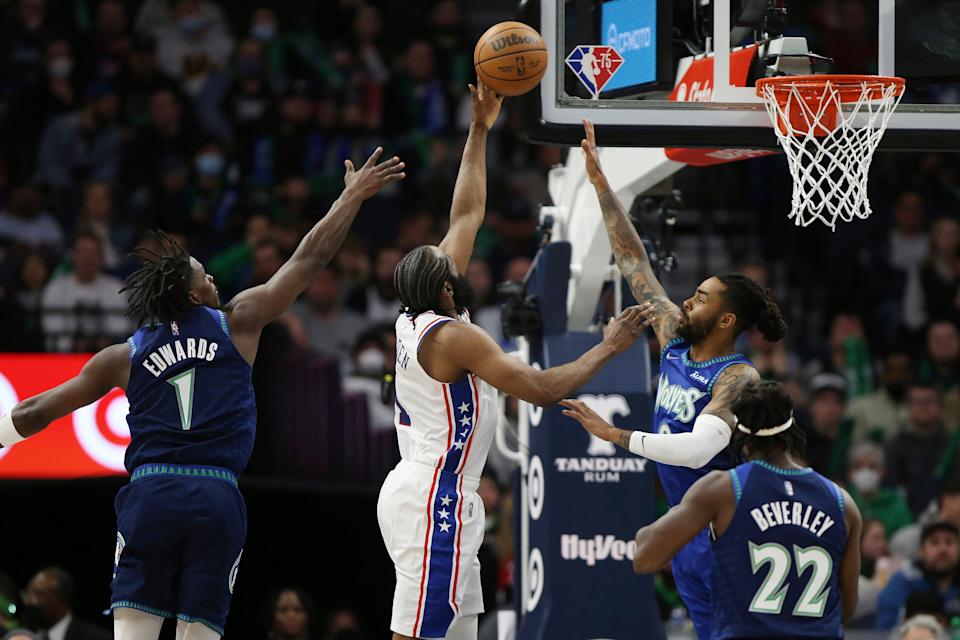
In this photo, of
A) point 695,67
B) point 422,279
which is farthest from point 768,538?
point 695,67

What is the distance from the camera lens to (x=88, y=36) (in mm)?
15398

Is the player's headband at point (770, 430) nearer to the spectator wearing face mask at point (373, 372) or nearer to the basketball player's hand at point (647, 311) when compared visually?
the basketball player's hand at point (647, 311)

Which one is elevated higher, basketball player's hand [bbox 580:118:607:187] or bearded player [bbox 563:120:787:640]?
basketball player's hand [bbox 580:118:607:187]

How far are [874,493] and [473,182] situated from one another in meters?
5.90

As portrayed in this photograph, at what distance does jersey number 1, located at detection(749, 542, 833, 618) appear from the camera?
5277 millimetres

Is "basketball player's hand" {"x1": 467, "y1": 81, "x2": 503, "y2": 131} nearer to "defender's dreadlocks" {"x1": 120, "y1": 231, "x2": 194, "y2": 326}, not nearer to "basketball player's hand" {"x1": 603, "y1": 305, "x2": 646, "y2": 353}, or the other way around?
"basketball player's hand" {"x1": 603, "y1": 305, "x2": 646, "y2": 353}

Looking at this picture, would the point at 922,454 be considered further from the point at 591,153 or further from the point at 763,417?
the point at 763,417

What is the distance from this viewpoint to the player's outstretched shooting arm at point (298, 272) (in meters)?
6.39

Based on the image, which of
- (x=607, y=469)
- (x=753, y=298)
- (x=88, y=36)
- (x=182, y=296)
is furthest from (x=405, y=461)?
(x=88, y=36)

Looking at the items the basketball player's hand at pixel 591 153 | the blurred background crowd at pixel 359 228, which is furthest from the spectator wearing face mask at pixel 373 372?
the basketball player's hand at pixel 591 153

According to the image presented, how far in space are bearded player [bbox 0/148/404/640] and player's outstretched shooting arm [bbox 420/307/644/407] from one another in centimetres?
81

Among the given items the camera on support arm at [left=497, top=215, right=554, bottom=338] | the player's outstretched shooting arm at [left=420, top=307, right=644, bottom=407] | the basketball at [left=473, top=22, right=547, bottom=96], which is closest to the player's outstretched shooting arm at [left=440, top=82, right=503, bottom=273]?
the basketball at [left=473, top=22, right=547, bottom=96]

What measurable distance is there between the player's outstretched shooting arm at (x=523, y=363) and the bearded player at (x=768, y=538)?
0.81 meters

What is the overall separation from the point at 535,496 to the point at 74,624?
2938mm
